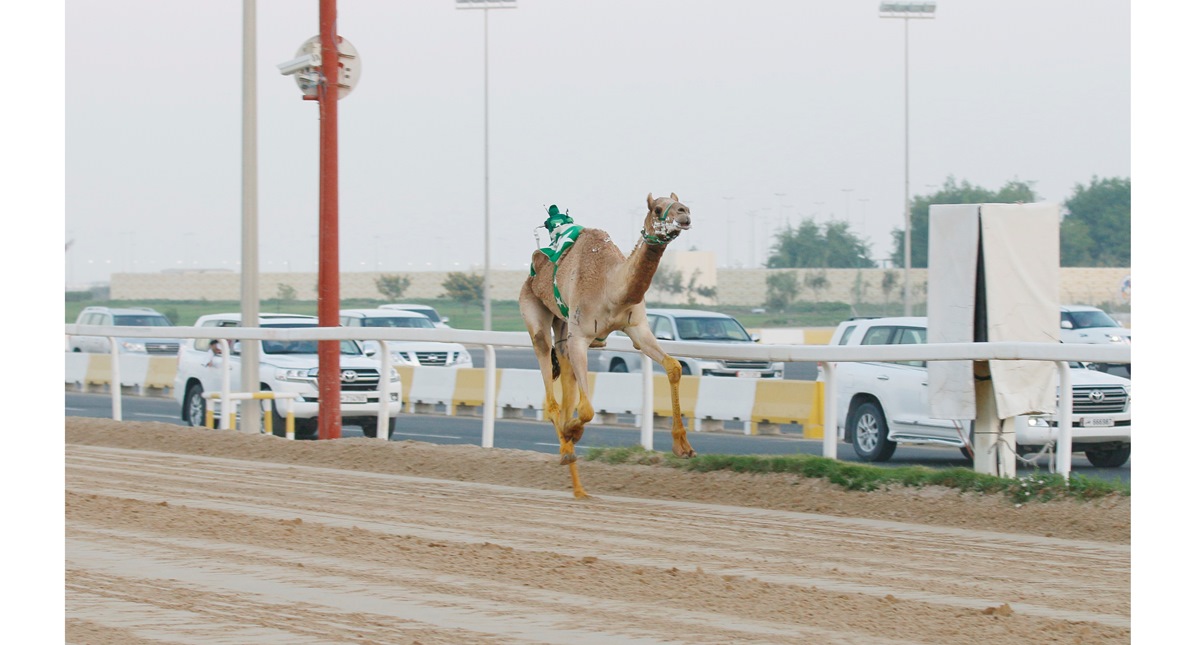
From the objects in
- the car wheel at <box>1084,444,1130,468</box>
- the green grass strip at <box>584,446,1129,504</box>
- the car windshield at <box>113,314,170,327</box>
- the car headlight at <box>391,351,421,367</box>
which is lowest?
the car wheel at <box>1084,444,1130,468</box>

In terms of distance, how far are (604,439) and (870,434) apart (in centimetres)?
406

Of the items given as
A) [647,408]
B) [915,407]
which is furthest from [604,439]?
[647,408]

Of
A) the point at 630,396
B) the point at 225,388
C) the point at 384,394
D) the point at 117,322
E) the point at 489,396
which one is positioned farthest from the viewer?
the point at 117,322

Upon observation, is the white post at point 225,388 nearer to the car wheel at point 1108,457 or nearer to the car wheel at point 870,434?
the car wheel at point 870,434

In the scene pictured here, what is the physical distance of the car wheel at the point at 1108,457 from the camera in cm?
1664

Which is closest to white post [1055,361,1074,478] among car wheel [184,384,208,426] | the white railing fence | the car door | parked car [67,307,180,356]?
the white railing fence

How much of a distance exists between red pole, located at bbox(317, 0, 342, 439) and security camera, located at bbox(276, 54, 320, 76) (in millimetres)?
81

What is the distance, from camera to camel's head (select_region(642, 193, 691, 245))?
1040 cm

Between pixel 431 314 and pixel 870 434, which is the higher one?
pixel 431 314

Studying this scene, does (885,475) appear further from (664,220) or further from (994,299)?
(664,220)

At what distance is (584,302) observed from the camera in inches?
449

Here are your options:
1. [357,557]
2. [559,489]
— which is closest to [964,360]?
[559,489]

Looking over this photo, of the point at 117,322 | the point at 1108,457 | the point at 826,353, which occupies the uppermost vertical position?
the point at 826,353

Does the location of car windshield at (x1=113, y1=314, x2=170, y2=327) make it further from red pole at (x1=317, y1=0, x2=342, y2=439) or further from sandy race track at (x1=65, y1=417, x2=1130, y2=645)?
sandy race track at (x1=65, y1=417, x2=1130, y2=645)
